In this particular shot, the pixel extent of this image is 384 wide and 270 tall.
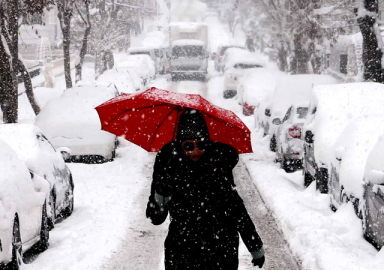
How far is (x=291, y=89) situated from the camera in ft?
60.9

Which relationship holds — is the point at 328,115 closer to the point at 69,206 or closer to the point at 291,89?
the point at 69,206

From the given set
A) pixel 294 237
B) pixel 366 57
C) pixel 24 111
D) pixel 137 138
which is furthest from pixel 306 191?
pixel 24 111

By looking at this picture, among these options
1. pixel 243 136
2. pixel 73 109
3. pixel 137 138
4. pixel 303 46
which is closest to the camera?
pixel 243 136

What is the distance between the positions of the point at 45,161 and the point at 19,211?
7.66 feet

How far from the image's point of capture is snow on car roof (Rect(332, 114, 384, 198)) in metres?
9.75

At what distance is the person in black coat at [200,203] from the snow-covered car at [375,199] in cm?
387

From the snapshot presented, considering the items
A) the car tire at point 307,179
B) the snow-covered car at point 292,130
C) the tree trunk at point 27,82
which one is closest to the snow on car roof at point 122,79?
the tree trunk at point 27,82

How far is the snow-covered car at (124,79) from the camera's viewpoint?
29873 millimetres

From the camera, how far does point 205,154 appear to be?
174 inches

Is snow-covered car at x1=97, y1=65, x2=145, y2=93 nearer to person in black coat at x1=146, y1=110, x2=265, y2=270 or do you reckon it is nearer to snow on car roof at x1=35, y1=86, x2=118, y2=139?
snow on car roof at x1=35, y1=86, x2=118, y2=139

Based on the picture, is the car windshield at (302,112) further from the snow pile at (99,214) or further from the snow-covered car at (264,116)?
the snow pile at (99,214)

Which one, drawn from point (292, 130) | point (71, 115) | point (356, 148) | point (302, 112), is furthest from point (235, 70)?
point (356, 148)

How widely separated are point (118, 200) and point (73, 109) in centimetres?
511

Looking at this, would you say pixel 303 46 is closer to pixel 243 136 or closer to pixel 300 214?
pixel 300 214
